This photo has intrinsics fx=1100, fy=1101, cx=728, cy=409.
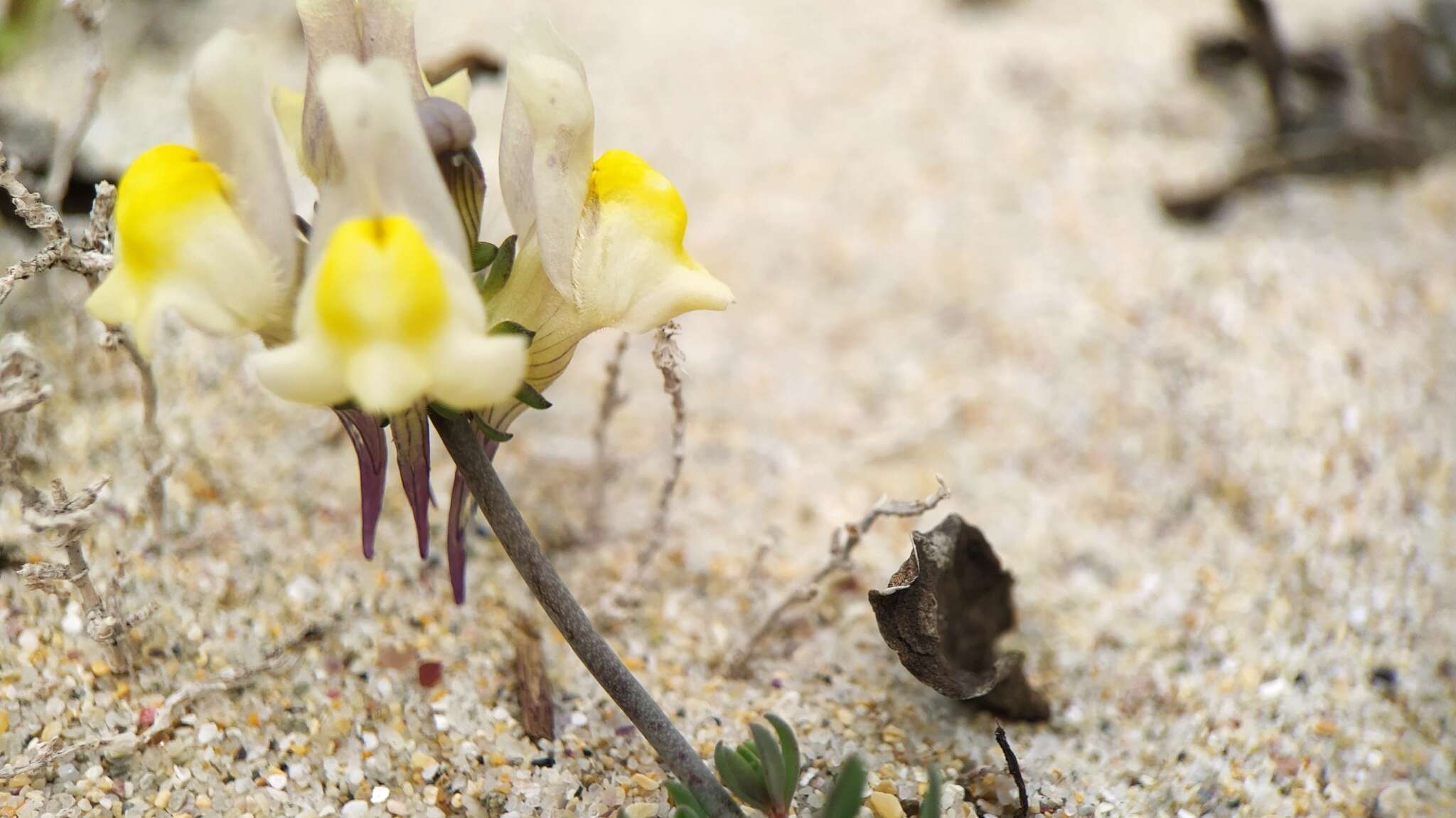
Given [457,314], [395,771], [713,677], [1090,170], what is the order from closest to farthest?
[457,314] → [395,771] → [713,677] → [1090,170]

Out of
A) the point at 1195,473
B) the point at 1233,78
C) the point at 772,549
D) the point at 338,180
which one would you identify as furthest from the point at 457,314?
the point at 1233,78

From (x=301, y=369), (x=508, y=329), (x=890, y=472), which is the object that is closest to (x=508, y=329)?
(x=508, y=329)

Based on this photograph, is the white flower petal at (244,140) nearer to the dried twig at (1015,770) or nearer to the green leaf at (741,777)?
the green leaf at (741,777)

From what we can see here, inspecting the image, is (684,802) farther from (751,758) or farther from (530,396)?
(530,396)

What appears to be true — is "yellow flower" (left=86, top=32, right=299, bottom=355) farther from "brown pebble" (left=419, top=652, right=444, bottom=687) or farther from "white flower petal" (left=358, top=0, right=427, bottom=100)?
"brown pebble" (left=419, top=652, right=444, bottom=687)

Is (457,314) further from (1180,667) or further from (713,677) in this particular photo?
(1180,667)

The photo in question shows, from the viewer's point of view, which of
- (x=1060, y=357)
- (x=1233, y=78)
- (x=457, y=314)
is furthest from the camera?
(x=1233, y=78)
